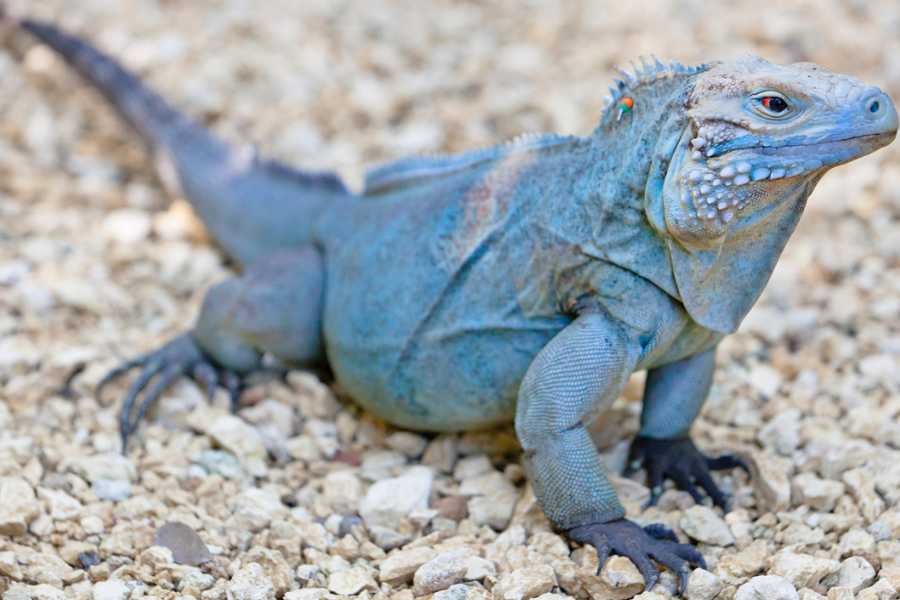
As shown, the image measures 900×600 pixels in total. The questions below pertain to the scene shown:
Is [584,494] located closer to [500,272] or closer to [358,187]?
[500,272]

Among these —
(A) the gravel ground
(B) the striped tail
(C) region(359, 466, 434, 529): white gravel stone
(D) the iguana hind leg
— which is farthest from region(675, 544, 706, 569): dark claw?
(B) the striped tail


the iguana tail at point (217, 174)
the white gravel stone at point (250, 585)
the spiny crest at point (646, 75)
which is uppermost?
the spiny crest at point (646, 75)

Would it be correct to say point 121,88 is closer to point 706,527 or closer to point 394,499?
point 394,499

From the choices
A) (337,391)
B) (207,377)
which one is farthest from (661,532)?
(207,377)

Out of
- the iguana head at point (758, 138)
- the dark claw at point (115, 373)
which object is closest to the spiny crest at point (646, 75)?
the iguana head at point (758, 138)

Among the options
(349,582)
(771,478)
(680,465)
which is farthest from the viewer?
(680,465)

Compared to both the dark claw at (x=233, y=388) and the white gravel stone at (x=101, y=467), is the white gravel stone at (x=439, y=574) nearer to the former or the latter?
the white gravel stone at (x=101, y=467)
